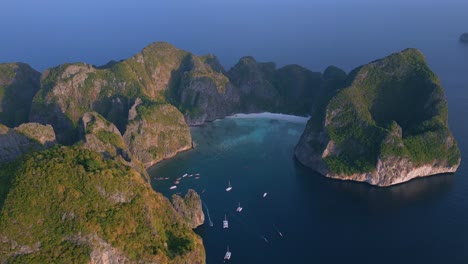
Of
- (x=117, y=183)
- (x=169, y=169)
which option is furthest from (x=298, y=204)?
(x=117, y=183)

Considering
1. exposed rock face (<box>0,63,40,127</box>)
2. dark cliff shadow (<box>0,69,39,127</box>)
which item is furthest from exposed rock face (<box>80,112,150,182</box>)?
exposed rock face (<box>0,63,40,127</box>)

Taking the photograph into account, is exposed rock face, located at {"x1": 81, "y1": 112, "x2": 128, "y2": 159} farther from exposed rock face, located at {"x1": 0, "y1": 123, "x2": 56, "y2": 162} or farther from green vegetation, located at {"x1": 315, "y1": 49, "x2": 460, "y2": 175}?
green vegetation, located at {"x1": 315, "y1": 49, "x2": 460, "y2": 175}

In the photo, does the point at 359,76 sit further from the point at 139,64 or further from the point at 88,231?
the point at 88,231

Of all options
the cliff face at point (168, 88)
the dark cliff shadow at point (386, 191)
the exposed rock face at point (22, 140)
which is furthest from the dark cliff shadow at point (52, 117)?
the dark cliff shadow at point (386, 191)

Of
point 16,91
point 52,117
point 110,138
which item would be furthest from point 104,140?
point 16,91

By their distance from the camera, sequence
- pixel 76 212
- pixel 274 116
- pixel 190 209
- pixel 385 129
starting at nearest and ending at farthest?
1. pixel 76 212
2. pixel 190 209
3. pixel 385 129
4. pixel 274 116

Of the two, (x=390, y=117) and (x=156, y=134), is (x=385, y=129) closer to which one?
(x=390, y=117)

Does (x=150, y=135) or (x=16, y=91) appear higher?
(x=16, y=91)
